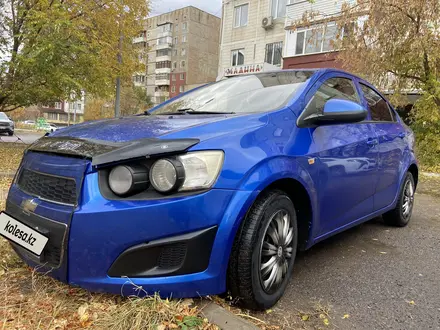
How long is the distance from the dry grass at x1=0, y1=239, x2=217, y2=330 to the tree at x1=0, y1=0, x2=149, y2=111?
24.2 feet

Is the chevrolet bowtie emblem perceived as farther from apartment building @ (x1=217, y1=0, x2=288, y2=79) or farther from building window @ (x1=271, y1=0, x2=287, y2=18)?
building window @ (x1=271, y1=0, x2=287, y2=18)

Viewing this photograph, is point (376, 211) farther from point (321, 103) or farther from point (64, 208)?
point (64, 208)

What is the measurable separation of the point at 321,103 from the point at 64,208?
192 centimetres

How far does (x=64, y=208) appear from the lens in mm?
1771

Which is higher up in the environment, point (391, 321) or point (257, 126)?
point (257, 126)

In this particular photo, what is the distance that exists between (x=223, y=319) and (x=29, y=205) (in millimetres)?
1192

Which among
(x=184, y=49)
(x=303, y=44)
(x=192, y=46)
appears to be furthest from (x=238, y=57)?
(x=184, y=49)

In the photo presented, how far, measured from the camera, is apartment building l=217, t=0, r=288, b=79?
21.9 m

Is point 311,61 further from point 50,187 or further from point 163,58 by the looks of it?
point 163,58

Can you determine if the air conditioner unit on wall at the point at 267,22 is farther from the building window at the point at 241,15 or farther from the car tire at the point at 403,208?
the car tire at the point at 403,208

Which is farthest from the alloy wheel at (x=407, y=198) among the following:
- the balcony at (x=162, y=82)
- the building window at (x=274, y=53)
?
the balcony at (x=162, y=82)

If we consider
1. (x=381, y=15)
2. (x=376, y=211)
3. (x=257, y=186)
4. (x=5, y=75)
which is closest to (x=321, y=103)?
(x=257, y=186)

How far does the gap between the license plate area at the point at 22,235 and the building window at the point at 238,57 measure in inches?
925

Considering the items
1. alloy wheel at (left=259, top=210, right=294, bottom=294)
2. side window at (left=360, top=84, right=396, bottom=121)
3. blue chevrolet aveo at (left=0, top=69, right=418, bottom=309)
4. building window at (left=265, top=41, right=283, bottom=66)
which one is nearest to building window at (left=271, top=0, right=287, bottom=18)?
building window at (left=265, top=41, right=283, bottom=66)
